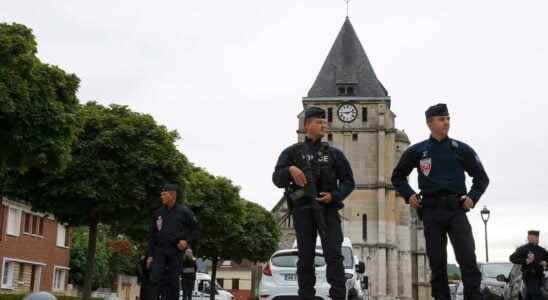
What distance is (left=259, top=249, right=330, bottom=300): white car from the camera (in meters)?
16.2

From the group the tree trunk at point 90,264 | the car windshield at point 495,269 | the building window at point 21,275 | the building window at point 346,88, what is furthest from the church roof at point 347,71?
the car windshield at point 495,269

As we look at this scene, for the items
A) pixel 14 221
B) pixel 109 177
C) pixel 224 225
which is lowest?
pixel 109 177

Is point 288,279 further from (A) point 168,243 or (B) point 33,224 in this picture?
(B) point 33,224

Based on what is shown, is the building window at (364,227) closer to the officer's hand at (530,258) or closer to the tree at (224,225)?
the tree at (224,225)

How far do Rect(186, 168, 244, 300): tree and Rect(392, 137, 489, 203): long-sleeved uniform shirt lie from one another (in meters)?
33.7

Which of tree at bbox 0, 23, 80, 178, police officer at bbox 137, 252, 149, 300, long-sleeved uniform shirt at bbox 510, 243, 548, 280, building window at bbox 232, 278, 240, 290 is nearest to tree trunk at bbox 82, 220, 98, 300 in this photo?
tree at bbox 0, 23, 80, 178

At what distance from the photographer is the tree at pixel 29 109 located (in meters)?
18.2

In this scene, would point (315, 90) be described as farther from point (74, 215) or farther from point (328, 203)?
point (328, 203)

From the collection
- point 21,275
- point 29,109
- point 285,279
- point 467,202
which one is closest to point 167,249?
point 467,202

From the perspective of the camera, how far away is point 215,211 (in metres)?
45.5

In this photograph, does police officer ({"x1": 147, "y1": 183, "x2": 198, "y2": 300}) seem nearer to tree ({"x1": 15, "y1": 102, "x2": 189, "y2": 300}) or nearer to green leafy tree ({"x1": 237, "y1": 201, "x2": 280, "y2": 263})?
tree ({"x1": 15, "y1": 102, "x2": 189, "y2": 300})

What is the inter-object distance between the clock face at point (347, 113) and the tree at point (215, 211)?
4621cm

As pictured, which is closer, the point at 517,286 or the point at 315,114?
the point at 315,114

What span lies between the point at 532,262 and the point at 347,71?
85328mm
